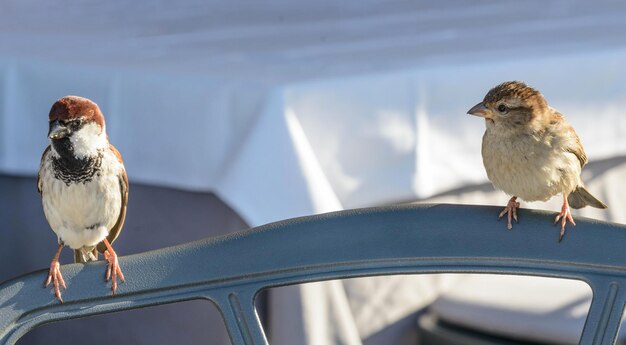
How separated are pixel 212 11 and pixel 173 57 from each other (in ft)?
1.81

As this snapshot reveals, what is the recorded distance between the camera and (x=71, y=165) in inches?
39.5

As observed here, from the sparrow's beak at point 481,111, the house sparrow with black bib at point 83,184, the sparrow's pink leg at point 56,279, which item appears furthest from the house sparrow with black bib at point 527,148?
the sparrow's pink leg at point 56,279

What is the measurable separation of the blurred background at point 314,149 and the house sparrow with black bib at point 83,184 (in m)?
0.43

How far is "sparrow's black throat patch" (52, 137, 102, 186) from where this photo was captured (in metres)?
1.00

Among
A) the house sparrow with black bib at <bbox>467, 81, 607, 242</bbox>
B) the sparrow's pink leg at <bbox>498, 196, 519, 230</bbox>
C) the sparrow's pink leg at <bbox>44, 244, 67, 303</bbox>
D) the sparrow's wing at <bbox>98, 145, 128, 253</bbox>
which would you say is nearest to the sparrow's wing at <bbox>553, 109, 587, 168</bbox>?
the house sparrow with black bib at <bbox>467, 81, 607, 242</bbox>

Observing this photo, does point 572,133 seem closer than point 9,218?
Yes

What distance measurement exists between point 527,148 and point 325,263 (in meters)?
0.43

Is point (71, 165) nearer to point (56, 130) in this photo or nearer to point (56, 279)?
point (56, 130)

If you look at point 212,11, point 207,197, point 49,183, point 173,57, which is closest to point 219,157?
point 207,197

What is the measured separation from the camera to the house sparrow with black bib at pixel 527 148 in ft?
3.42

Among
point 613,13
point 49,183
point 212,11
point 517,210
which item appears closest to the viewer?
point 517,210

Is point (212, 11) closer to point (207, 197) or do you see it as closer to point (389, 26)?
point (389, 26)

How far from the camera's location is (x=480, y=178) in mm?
1587

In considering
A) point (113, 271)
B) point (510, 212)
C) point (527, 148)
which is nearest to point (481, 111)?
point (527, 148)
